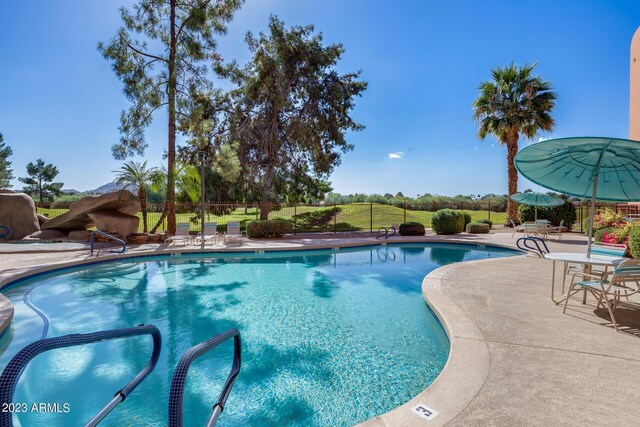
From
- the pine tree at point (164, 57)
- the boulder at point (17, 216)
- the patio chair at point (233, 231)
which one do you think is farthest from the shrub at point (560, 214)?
the boulder at point (17, 216)

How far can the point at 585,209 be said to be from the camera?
19000mm

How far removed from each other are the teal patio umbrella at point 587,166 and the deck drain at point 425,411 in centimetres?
343

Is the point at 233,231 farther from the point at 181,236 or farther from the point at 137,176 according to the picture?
the point at 137,176

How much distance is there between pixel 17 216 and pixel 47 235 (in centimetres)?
163

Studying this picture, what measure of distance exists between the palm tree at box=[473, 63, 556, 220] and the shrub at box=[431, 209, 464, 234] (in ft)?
18.2

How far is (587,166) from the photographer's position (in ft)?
14.6

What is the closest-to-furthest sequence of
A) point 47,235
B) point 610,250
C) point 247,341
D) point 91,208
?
point 247,341 → point 610,250 → point 91,208 → point 47,235

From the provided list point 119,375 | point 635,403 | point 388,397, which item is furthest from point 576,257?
point 119,375

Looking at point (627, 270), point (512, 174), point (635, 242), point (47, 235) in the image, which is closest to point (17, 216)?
point (47, 235)

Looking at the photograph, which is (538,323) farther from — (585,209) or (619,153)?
(585,209)

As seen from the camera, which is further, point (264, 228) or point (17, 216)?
point (264, 228)

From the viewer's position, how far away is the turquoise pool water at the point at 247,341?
292 cm

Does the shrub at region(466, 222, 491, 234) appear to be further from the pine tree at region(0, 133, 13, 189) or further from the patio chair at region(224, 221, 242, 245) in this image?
the pine tree at region(0, 133, 13, 189)

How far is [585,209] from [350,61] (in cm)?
1767
